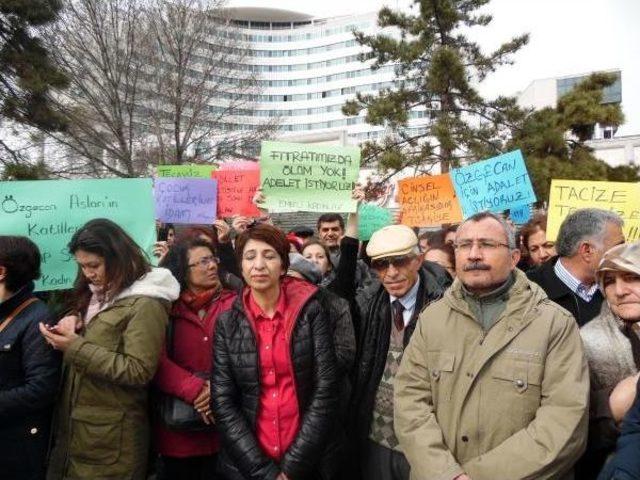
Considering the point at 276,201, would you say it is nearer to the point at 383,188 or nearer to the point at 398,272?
the point at 398,272

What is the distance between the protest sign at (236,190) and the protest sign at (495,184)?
1.84 m

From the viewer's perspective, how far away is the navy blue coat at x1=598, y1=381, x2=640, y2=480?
170cm

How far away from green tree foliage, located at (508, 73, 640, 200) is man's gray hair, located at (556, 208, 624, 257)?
37.1 ft

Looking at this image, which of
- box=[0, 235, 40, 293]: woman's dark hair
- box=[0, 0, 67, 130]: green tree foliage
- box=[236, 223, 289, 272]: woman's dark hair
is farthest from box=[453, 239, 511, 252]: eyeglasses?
box=[0, 0, 67, 130]: green tree foliage

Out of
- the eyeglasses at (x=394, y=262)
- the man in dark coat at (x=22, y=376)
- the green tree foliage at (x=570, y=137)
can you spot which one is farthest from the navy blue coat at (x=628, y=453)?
the green tree foliage at (x=570, y=137)

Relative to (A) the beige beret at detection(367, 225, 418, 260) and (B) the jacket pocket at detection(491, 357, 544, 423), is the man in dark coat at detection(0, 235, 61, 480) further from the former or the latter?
(B) the jacket pocket at detection(491, 357, 544, 423)

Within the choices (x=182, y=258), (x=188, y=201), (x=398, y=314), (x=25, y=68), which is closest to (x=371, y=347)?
(x=398, y=314)

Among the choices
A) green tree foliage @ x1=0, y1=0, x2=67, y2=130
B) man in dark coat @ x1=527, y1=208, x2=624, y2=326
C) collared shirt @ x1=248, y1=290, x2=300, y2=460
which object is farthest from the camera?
green tree foliage @ x1=0, y1=0, x2=67, y2=130

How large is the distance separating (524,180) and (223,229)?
261 cm

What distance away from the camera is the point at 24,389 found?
8.69 feet

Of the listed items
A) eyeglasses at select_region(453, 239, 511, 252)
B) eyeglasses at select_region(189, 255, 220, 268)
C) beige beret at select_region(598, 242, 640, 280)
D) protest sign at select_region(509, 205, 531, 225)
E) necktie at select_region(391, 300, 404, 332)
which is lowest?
necktie at select_region(391, 300, 404, 332)

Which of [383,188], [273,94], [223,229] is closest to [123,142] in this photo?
[383,188]

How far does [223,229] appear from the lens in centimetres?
461

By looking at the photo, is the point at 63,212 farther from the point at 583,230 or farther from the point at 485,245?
the point at 583,230
